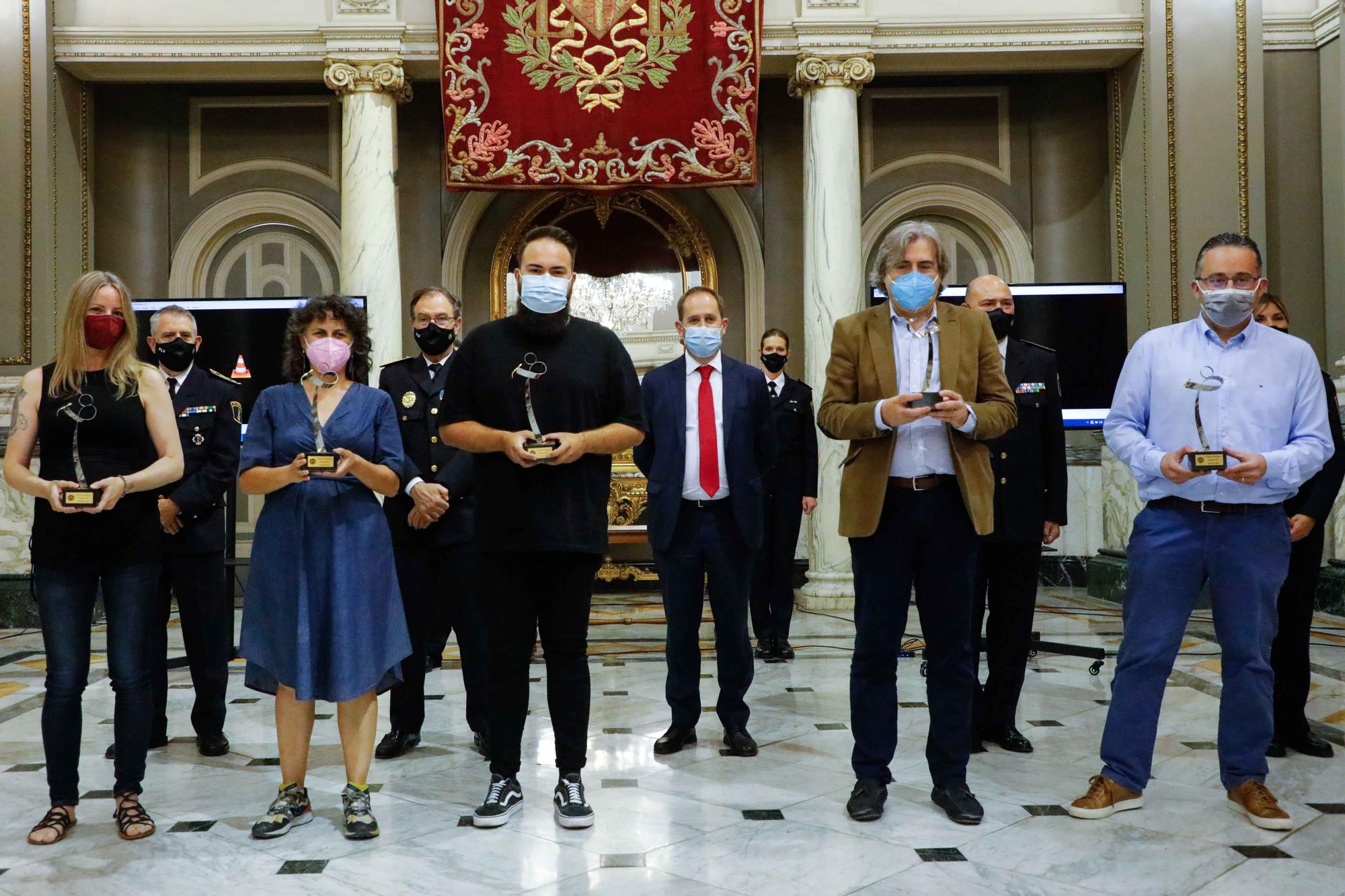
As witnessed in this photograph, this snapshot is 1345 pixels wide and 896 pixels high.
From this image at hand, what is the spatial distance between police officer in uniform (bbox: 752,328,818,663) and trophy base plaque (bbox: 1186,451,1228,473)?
2.96 metres

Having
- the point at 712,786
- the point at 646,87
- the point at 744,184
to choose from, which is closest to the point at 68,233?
the point at 646,87

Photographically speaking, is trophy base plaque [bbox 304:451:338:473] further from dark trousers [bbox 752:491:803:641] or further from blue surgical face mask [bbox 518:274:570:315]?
dark trousers [bbox 752:491:803:641]

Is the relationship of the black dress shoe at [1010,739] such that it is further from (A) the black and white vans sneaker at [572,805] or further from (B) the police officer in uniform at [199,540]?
(B) the police officer in uniform at [199,540]

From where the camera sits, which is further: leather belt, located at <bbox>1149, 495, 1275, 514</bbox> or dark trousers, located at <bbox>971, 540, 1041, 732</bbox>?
dark trousers, located at <bbox>971, 540, 1041, 732</bbox>

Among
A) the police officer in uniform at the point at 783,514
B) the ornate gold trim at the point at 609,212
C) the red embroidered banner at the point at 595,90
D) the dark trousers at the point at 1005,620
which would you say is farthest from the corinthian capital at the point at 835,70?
the dark trousers at the point at 1005,620

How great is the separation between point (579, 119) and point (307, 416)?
5034 millimetres

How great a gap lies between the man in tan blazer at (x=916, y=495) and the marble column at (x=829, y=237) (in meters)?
4.50

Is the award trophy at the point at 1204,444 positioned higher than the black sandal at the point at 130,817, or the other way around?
the award trophy at the point at 1204,444

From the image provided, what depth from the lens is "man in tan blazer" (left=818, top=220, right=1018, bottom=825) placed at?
324 cm

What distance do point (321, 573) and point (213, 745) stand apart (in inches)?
53.0

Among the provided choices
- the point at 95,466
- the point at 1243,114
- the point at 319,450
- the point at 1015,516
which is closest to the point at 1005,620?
the point at 1015,516

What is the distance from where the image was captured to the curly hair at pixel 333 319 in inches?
131

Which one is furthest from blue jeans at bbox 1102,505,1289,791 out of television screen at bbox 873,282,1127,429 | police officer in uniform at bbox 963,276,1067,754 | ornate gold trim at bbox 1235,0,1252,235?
ornate gold trim at bbox 1235,0,1252,235

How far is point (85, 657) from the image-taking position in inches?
128
